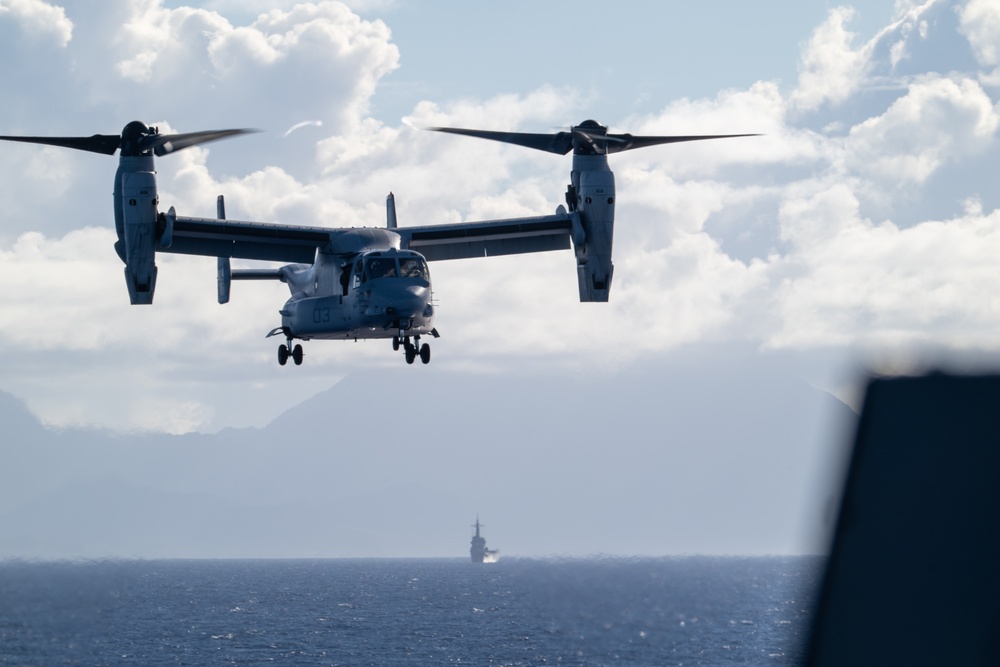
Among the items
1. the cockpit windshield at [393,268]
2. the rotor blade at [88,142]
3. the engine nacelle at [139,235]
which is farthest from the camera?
the rotor blade at [88,142]

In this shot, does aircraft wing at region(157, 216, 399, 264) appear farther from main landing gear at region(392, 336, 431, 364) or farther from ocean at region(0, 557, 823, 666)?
→ ocean at region(0, 557, 823, 666)

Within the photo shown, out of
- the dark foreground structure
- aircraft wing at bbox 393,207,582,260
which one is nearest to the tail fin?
aircraft wing at bbox 393,207,582,260

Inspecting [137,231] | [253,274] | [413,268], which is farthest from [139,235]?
[253,274]

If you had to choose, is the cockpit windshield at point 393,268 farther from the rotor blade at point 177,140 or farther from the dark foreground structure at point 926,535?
the dark foreground structure at point 926,535

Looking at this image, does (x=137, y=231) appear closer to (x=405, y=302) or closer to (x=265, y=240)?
(x=265, y=240)

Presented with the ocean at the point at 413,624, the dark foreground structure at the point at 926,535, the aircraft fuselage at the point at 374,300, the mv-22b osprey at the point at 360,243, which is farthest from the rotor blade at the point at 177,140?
the dark foreground structure at the point at 926,535

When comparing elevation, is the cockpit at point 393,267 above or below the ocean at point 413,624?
above

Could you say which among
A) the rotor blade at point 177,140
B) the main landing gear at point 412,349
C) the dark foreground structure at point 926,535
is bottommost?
the dark foreground structure at point 926,535

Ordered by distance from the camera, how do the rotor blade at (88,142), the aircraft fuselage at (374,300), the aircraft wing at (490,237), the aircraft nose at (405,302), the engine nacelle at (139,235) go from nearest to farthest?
the aircraft nose at (405,302)
the aircraft fuselage at (374,300)
the engine nacelle at (139,235)
the rotor blade at (88,142)
the aircraft wing at (490,237)
